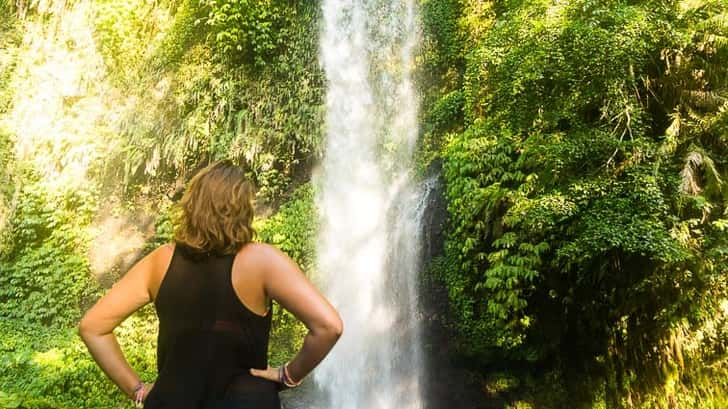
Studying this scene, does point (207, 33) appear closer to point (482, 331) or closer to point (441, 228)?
point (441, 228)

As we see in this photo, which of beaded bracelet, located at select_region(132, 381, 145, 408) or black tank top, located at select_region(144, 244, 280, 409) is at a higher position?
black tank top, located at select_region(144, 244, 280, 409)

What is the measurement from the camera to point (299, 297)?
135 centimetres

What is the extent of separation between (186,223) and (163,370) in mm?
380

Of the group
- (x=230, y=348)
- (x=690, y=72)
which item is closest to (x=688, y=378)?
(x=690, y=72)

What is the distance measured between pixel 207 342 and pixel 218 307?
0.09 m

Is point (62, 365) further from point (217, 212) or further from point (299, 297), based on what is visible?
point (299, 297)

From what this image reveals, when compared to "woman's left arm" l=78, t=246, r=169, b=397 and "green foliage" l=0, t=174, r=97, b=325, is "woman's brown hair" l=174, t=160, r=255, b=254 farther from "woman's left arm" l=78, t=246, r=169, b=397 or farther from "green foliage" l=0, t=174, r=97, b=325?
"green foliage" l=0, t=174, r=97, b=325

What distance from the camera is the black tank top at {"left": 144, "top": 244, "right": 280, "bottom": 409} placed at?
137 centimetres

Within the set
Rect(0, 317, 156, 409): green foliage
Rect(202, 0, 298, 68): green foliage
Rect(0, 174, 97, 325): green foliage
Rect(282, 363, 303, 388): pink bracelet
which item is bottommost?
Rect(0, 317, 156, 409): green foliage

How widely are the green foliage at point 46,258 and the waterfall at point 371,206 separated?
14.7 ft

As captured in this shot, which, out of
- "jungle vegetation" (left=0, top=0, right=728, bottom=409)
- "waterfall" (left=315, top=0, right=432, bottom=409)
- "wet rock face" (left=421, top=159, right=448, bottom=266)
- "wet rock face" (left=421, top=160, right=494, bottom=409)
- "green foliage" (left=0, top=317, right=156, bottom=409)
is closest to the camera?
"jungle vegetation" (left=0, top=0, right=728, bottom=409)

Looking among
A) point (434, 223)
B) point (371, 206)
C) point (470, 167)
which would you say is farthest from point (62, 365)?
point (470, 167)

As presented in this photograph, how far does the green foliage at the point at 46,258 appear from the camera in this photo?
9438mm

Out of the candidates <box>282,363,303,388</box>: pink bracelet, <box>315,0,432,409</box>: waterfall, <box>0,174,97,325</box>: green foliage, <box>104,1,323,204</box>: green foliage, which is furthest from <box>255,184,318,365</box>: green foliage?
<box>282,363,303,388</box>: pink bracelet
